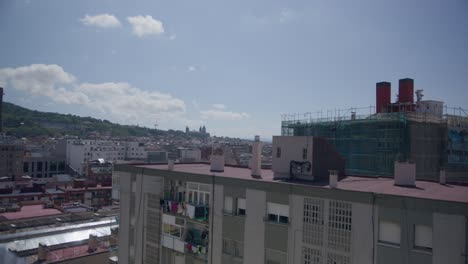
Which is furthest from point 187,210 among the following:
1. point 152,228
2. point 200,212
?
point 152,228

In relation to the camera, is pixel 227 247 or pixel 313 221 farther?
pixel 227 247

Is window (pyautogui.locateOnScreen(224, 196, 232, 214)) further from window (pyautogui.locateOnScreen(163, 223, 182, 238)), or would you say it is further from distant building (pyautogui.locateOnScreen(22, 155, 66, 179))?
distant building (pyautogui.locateOnScreen(22, 155, 66, 179))

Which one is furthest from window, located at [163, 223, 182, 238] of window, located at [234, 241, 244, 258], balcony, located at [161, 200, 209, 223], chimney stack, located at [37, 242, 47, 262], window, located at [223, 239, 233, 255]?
chimney stack, located at [37, 242, 47, 262]

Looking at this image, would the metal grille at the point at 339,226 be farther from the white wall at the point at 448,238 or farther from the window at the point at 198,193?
the window at the point at 198,193

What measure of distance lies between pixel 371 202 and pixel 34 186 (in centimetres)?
6308

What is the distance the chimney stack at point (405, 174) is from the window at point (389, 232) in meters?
3.85

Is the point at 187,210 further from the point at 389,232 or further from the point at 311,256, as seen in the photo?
the point at 389,232

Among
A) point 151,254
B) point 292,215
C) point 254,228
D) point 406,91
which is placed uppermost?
point 406,91

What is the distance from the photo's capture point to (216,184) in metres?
16.6

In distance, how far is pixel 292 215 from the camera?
45.6ft

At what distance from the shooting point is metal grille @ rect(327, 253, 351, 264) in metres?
12.5

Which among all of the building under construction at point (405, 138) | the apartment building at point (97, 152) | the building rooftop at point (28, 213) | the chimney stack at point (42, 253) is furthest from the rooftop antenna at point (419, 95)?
the apartment building at point (97, 152)

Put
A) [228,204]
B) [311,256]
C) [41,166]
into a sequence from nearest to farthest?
[311,256] < [228,204] < [41,166]

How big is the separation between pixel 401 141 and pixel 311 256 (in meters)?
17.3
